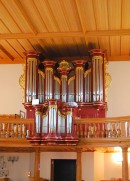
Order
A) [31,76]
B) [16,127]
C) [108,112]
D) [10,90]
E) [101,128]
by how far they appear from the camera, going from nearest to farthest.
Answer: [101,128] → [16,127] → [31,76] → [108,112] → [10,90]

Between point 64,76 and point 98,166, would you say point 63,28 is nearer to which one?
point 64,76

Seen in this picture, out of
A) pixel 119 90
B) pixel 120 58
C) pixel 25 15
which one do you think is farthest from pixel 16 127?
pixel 120 58

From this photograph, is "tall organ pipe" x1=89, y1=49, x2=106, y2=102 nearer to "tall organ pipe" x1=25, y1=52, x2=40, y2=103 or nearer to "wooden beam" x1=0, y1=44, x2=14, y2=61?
"tall organ pipe" x1=25, y1=52, x2=40, y2=103

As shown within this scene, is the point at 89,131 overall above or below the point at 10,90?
below

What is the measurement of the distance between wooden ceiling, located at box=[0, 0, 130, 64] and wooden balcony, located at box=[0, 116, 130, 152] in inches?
118

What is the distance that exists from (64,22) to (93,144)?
14.0 feet

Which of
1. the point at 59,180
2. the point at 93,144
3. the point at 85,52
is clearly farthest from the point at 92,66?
the point at 59,180

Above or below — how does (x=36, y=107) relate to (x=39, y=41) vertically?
below

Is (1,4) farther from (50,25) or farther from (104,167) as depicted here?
(104,167)

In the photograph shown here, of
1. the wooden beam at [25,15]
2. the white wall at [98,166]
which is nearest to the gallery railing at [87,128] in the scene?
the white wall at [98,166]

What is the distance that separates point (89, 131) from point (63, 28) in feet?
12.0

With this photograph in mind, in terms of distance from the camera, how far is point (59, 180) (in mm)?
16594

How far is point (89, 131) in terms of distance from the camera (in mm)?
13789

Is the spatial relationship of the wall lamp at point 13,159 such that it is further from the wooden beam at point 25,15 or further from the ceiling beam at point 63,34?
the wooden beam at point 25,15
